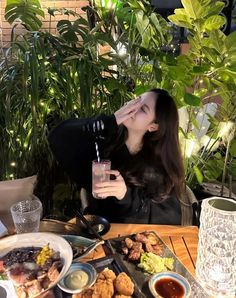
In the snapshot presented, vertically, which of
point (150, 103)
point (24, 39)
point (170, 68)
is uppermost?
point (24, 39)

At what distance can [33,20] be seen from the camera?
6.95ft

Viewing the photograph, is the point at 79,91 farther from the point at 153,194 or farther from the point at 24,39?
the point at 153,194

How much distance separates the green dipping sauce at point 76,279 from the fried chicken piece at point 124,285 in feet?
0.33

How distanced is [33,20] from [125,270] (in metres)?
1.79

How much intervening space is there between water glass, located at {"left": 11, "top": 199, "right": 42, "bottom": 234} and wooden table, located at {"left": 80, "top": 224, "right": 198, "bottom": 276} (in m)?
0.25

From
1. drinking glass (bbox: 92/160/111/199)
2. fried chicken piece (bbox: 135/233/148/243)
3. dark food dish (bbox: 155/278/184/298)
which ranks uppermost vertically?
drinking glass (bbox: 92/160/111/199)

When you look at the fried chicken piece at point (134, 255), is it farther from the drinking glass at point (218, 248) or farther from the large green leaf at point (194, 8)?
the large green leaf at point (194, 8)

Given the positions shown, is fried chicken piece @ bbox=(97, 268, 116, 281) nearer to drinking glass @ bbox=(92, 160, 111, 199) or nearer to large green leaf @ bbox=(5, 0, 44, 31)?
drinking glass @ bbox=(92, 160, 111, 199)

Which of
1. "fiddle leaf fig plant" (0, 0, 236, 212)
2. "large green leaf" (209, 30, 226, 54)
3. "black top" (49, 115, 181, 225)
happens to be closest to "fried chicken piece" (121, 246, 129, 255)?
"black top" (49, 115, 181, 225)

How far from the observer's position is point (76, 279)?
978 millimetres

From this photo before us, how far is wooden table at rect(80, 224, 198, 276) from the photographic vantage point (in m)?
1.15

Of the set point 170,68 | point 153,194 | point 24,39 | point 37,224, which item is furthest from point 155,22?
point 37,224

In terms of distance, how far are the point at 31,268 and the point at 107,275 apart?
0.79 ft

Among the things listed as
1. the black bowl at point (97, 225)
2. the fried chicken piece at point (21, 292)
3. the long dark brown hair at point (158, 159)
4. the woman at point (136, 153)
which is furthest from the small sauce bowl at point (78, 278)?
the long dark brown hair at point (158, 159)
